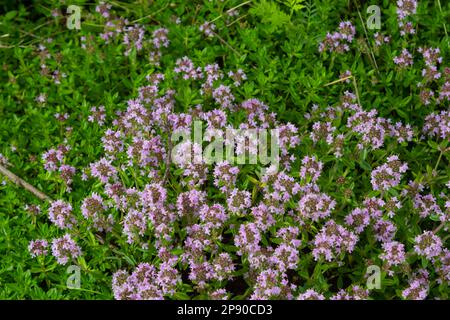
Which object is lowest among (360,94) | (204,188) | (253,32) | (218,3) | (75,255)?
(75,255)

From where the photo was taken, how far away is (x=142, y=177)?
479 cm

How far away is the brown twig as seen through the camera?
4.93 metres

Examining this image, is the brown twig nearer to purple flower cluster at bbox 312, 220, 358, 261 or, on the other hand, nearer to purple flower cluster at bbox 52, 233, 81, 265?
purple flower cluster at bbox 52, 233, 81, 265

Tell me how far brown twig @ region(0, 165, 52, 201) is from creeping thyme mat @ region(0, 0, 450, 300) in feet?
0.03

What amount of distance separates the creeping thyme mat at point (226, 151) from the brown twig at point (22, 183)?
1cm

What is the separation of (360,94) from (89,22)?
2596 millimetres

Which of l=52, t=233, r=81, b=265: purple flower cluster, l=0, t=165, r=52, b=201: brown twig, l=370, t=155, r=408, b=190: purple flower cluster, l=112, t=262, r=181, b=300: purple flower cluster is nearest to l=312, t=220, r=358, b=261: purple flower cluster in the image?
l=370, t=155, r=408, b=190: purple flower cluster

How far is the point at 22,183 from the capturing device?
196 inches

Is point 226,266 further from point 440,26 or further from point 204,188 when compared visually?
point 440,26

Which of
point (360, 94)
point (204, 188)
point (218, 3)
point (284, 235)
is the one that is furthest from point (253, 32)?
point (284, 235)

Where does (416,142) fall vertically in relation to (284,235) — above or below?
above

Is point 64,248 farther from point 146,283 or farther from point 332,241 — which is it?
point 332,241

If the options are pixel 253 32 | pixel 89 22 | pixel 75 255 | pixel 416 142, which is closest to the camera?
pixel 75 255

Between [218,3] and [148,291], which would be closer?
[148,291]
